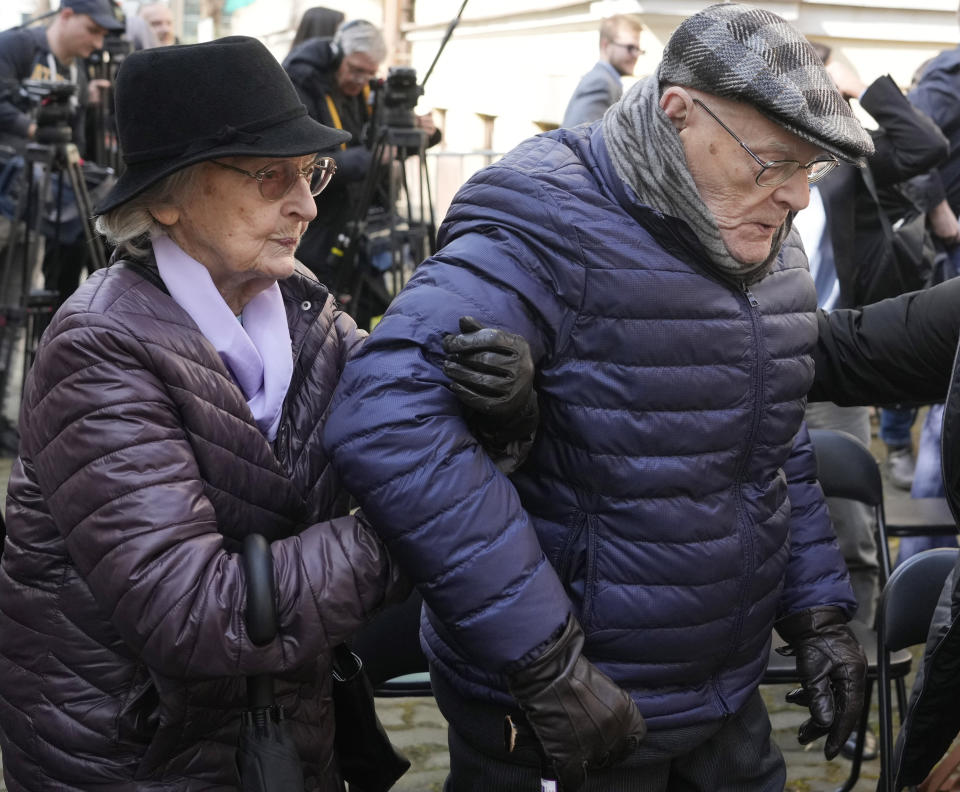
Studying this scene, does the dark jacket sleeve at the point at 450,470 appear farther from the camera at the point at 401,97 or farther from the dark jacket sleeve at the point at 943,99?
the camera at the point at 401,97

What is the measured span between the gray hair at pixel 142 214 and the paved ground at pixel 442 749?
211 cm

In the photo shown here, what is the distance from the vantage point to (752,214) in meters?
1.93

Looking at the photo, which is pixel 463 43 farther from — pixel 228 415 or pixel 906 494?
pixel 228 415

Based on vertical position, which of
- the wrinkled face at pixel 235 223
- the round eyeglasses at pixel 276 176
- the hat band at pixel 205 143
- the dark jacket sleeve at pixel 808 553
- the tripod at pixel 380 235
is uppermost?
the hat band at pixel 205 143

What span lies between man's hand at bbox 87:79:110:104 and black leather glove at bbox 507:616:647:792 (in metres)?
6.22

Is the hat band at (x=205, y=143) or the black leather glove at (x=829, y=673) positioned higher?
the hat band at (x=205, y=143)

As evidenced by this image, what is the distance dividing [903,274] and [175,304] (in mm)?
3531

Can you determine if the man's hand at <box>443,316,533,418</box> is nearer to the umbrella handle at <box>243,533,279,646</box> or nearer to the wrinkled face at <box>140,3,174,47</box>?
the umbrella handle at <box>243,533,279,646</box>

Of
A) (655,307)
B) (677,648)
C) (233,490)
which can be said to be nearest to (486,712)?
(677,648)

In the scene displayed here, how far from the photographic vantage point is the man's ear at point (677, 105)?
6.20 feet

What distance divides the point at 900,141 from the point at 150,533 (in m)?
3.82

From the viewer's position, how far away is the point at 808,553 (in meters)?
2.30

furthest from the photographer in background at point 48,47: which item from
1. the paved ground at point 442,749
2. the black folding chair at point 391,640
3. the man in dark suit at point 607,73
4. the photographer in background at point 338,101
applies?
the black folding chair at point 391,640

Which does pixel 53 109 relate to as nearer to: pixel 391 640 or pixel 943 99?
pixel 391 640
